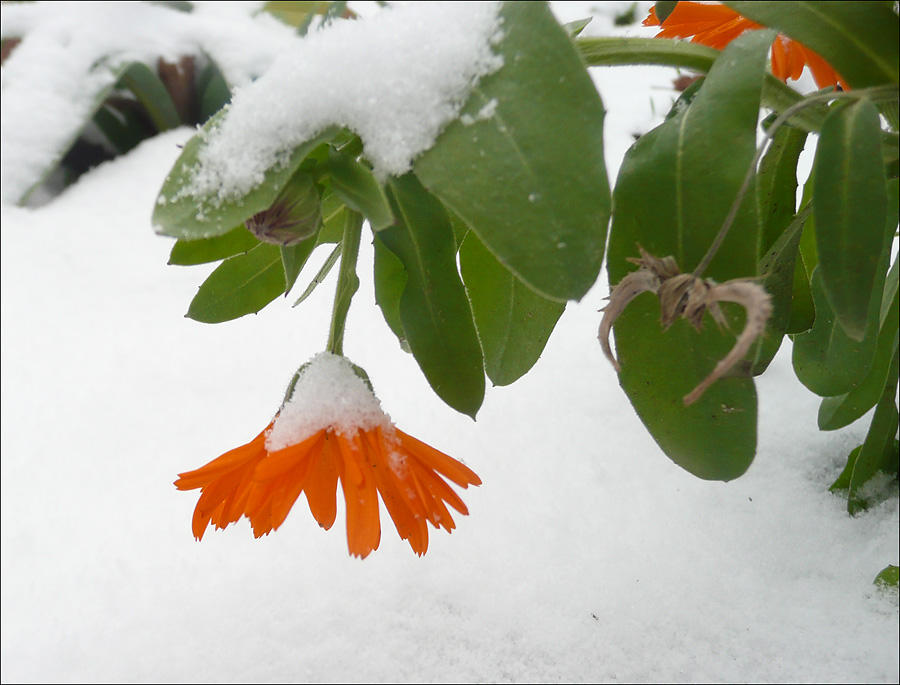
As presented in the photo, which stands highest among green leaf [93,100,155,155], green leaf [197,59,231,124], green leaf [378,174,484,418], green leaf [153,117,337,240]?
green leaf [153,117,337,240]

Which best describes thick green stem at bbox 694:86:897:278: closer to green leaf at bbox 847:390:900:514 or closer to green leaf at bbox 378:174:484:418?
green leaf at bbox 378:174:484:418

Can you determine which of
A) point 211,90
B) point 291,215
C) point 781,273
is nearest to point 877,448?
point 781,273

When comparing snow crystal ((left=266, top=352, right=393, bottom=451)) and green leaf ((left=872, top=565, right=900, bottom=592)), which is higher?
snow crystal ((left=266, top=352, right=393, bottom=451))

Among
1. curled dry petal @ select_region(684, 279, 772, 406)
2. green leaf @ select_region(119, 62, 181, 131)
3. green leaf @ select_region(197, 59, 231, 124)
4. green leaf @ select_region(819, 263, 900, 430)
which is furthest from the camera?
green leaf @ select_region(197, 59, 231, 124)

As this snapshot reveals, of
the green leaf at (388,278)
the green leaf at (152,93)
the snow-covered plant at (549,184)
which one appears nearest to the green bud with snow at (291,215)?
the snow-covered plant at (549,184)

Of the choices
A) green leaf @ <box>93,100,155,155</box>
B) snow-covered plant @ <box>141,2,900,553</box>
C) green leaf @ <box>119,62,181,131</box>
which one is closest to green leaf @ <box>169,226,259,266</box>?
snow-covered plant @ <box>141,2,900,553</box>

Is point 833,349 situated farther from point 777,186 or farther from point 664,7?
point 664,7

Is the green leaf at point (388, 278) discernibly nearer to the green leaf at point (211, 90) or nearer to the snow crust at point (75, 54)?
the snow crust at point (75, 54)

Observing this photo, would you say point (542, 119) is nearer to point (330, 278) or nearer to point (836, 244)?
point (836, 244)
